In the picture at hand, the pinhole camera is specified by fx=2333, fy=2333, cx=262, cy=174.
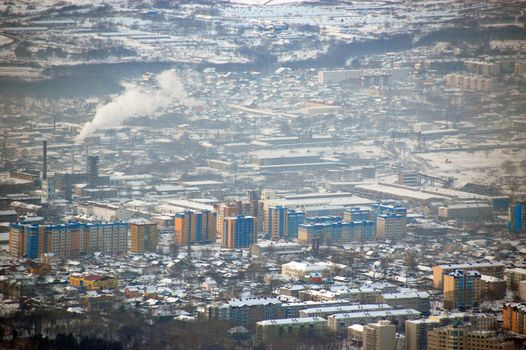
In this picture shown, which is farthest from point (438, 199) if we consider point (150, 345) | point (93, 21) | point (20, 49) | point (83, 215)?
point (93, 21)

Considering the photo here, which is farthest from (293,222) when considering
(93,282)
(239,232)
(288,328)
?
(288,328)

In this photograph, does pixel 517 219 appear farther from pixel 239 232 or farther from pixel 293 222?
pixel 239 232

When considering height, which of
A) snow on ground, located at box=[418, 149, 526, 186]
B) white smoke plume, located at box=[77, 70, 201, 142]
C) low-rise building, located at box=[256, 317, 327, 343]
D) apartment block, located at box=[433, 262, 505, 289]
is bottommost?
low-rise building, located at box=[256, 317, 327, 343]

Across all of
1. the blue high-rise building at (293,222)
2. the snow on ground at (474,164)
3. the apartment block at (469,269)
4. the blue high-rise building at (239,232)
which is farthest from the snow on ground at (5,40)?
the apartment block at (469,269)

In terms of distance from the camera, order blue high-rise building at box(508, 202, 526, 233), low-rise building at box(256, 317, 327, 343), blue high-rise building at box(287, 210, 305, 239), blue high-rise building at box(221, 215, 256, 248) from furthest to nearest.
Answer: blue high-rise building at box(508, 202, 526, 233) < blue high-rise building at box(287, 210, 305, 239) < blue high-rise building at box(221, 215, 256, 248) < low-rise building at box(256, 317, 327, 343)

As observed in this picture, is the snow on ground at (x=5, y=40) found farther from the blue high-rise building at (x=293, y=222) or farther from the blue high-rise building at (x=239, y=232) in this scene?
the blue high-rise building at (x=239, y=232)

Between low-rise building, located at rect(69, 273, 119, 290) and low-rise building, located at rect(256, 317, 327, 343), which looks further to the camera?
low-rise building, located at rect(69, 273, 119, 290)

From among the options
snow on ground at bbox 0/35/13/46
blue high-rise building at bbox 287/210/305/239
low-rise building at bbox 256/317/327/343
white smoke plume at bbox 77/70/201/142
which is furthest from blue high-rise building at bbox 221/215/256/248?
snow on ground at bbox 0/35/13/46

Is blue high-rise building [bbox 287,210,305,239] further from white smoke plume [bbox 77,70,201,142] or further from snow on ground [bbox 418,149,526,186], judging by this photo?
white smoke plume [bbox 77,70,201,142]
